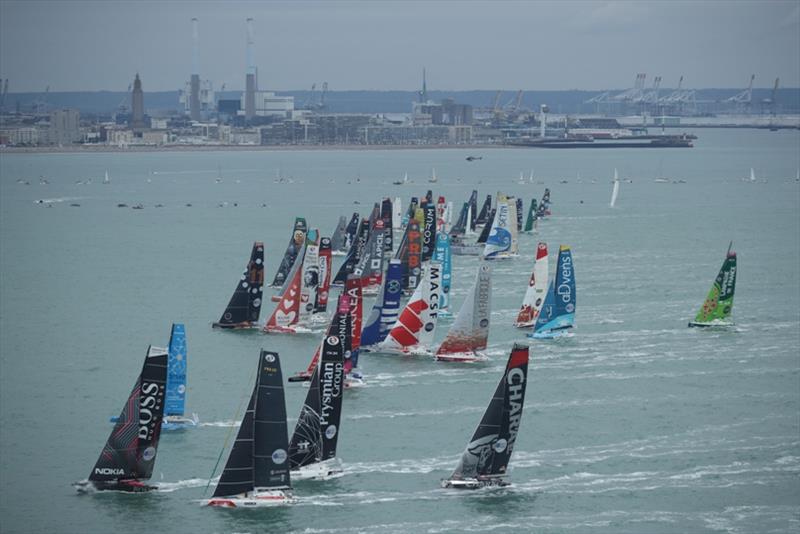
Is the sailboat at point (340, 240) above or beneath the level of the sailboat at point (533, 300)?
beneath

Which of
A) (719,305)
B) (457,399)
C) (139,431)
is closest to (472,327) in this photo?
(457,399)

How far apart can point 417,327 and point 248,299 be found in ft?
20.4

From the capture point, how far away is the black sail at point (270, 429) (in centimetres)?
2205

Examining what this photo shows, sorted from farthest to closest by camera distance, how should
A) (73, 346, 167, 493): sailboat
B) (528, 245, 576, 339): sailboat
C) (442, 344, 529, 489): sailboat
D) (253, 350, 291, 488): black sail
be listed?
1. (528, 245, 576, 339): sailboat
2. (442, 344, 529, 489): sailboat
3. (73, 346, 167, 493): sailboat
4. (253, 350, 291, 488): black sail

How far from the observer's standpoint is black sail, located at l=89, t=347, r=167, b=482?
23156mm

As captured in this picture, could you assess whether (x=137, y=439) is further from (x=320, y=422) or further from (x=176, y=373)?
(x=176, y=373)

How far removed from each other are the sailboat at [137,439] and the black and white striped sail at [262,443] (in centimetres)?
138

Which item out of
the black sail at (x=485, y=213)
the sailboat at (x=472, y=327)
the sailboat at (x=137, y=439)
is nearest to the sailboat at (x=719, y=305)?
the sailboat at (x=472, y=327)

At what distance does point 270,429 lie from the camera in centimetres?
2244

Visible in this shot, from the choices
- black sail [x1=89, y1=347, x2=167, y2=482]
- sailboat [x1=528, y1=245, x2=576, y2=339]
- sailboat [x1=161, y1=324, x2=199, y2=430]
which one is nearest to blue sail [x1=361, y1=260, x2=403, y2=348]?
sailboat [x1=528, y1=245, x2=576, y2=339]

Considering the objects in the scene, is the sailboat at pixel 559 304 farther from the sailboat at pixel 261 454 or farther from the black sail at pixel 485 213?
the black sail at pixel 485 213

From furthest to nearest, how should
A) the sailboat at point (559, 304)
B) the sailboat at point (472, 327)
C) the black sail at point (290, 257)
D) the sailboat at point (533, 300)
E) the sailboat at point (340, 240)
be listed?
the sailboat at point (340, 240) → the black sail at point (290, 257) → the sailboat at point (533, 300) → the sailboat at point (559, 304) → the sailboat at point (472, 327)

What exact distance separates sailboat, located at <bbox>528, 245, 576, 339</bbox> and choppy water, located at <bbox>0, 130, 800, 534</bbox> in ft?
2.03

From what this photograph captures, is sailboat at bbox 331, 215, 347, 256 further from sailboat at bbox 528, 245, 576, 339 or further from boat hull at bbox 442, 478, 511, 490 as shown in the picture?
boat hull at bbox 442, 478, 511, 490
